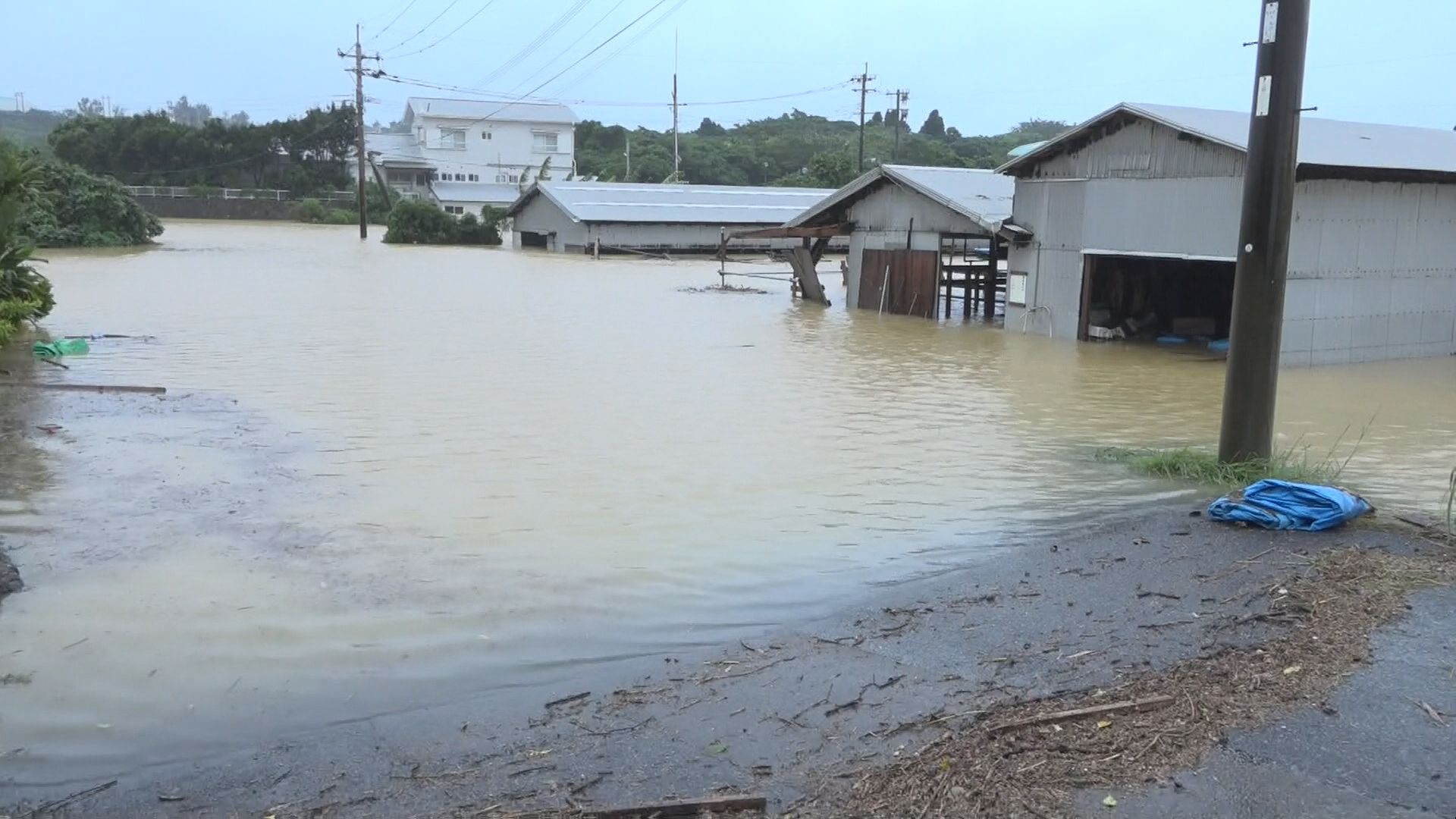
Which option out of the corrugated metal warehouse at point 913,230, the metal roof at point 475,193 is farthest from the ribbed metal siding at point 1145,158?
the metal roof at point 475,193

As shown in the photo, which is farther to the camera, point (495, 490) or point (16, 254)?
point (16, 254)

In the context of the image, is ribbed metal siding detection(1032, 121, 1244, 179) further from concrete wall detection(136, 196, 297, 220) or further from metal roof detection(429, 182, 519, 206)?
concrete wall detection(136, 196, 297, 220)

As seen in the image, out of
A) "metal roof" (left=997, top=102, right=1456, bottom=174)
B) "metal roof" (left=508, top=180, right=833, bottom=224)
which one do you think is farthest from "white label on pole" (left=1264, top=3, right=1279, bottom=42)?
"metal roof" (left=508, top=180, right=833, bottom=224)

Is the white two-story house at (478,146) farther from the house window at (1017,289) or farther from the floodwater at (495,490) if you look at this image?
the floodwater at (495,490)

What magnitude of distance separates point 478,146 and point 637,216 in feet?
134

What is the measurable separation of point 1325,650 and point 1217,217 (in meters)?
16.2

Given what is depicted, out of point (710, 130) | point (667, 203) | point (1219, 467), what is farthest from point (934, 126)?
point (1219, 467)

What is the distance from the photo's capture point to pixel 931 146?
95875mm

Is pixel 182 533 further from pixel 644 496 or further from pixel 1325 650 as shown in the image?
pixel 1325 650

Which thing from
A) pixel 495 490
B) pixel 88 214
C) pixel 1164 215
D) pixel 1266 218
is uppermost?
pixel 1164 215

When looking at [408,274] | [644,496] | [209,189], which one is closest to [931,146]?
[209,189]

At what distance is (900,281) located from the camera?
29.7m

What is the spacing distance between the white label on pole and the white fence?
77741 mm

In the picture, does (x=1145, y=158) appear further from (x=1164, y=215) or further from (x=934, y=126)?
(x=934, y=126)
